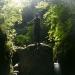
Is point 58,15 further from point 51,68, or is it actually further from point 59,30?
point 51,68

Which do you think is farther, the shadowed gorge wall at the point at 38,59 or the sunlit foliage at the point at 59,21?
the shadowed gorge wall at the point at 38,59

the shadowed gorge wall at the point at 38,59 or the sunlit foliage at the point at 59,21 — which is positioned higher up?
the sunlit foliage at the point at 59,21

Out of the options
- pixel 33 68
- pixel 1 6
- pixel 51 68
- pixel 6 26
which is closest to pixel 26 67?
pixel 33 68

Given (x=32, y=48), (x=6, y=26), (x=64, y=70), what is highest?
(x=6, y=26)

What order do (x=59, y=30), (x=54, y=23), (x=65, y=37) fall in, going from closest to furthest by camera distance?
(x=65, y=37) < (x=59, y=30) < (x=54, y=23)

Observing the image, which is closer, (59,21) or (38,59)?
(38,59)

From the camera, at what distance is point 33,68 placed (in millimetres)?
22016

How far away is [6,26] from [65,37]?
452 centimetres

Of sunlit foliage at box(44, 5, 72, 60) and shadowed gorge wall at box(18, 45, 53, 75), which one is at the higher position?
sunlit foliage at box(44, 5, 72, 60)

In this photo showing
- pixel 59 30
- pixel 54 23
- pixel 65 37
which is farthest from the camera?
pixel 54 23

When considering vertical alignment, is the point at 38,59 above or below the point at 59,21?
A: below

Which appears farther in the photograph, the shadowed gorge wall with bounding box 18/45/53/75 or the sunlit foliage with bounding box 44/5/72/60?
the shadowed gorge wall with bounding box 18/45/53/75

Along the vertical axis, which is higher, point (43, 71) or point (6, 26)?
point (6, 26)

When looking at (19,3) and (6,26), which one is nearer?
(6,26)
